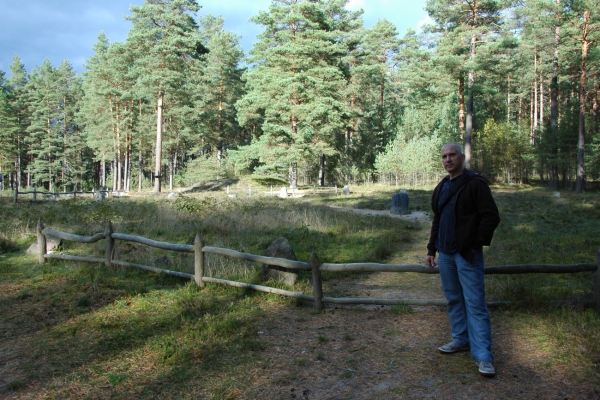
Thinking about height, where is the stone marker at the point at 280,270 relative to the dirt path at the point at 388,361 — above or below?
above

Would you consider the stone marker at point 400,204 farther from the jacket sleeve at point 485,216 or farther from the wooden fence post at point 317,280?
the jacket sleeve at point 485,216

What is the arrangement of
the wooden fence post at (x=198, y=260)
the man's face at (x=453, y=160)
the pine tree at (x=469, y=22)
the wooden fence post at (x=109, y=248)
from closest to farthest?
the man's face at (x=453, y=160), the wooden fence post at (x=198, y=260), the wooden fence post at (x=109, y=248), the pine tree at (x=469, y=22)

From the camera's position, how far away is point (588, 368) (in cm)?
373

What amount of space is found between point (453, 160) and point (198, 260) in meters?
4.40

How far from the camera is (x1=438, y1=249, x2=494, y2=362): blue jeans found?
370 cm

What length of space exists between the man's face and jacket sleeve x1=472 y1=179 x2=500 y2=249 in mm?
285

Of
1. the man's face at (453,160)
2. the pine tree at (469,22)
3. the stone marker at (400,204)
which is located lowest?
the stone marker at (400,204)

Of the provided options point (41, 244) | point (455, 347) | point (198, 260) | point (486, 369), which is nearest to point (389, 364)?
point (455, 347)

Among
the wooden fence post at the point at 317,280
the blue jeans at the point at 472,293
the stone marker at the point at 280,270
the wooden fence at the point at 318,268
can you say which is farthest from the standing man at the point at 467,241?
the stone marker at the point at 280,270

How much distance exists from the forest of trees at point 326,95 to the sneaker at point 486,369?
25.7 m

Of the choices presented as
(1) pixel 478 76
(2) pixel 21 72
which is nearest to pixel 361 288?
(1) pixel 478 76

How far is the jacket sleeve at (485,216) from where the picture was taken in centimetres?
352

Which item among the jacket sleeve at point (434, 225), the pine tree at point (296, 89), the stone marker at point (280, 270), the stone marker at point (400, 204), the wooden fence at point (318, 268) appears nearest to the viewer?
the jacket sleeve at point (434, 225)

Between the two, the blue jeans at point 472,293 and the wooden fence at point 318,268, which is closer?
the blue jeans at point 472,293
